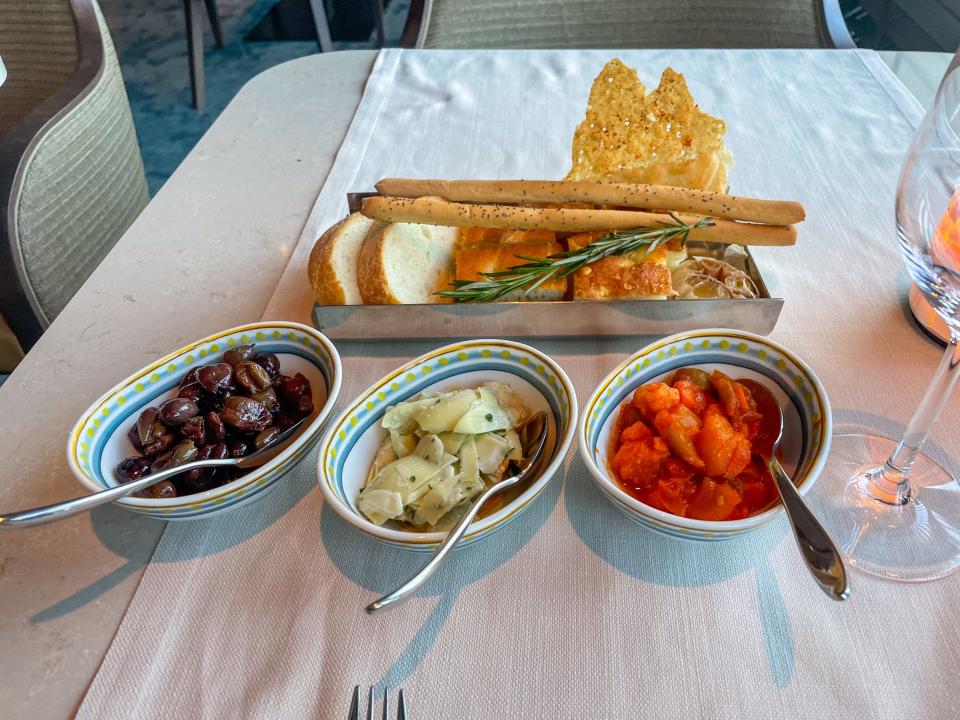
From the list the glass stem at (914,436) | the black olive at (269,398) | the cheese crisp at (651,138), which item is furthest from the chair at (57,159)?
the glass stem at (914,436)

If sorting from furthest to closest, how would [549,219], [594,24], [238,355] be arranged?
[594,24], [549,219], [238,355]

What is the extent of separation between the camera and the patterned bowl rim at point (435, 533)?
58 cm

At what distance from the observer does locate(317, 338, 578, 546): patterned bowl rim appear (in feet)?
1.90

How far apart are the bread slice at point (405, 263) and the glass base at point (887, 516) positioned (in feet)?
1.75

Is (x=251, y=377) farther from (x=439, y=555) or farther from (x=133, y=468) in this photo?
(x=439, y=555)

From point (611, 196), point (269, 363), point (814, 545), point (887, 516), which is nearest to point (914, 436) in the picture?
point (887, 516)

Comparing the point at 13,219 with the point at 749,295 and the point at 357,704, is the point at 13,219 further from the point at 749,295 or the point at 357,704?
the point at 749,295

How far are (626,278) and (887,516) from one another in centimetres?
39

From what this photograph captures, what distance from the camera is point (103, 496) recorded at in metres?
0.59

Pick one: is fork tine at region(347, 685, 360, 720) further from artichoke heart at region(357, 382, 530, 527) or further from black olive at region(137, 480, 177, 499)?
black olive at region(137, 480, 177, 499)

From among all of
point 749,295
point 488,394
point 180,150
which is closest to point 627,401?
point 488,394

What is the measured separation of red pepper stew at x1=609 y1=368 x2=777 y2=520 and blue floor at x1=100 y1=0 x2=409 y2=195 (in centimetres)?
271

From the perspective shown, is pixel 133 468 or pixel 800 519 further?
pixel 133 468

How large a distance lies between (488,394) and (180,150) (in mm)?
2886
